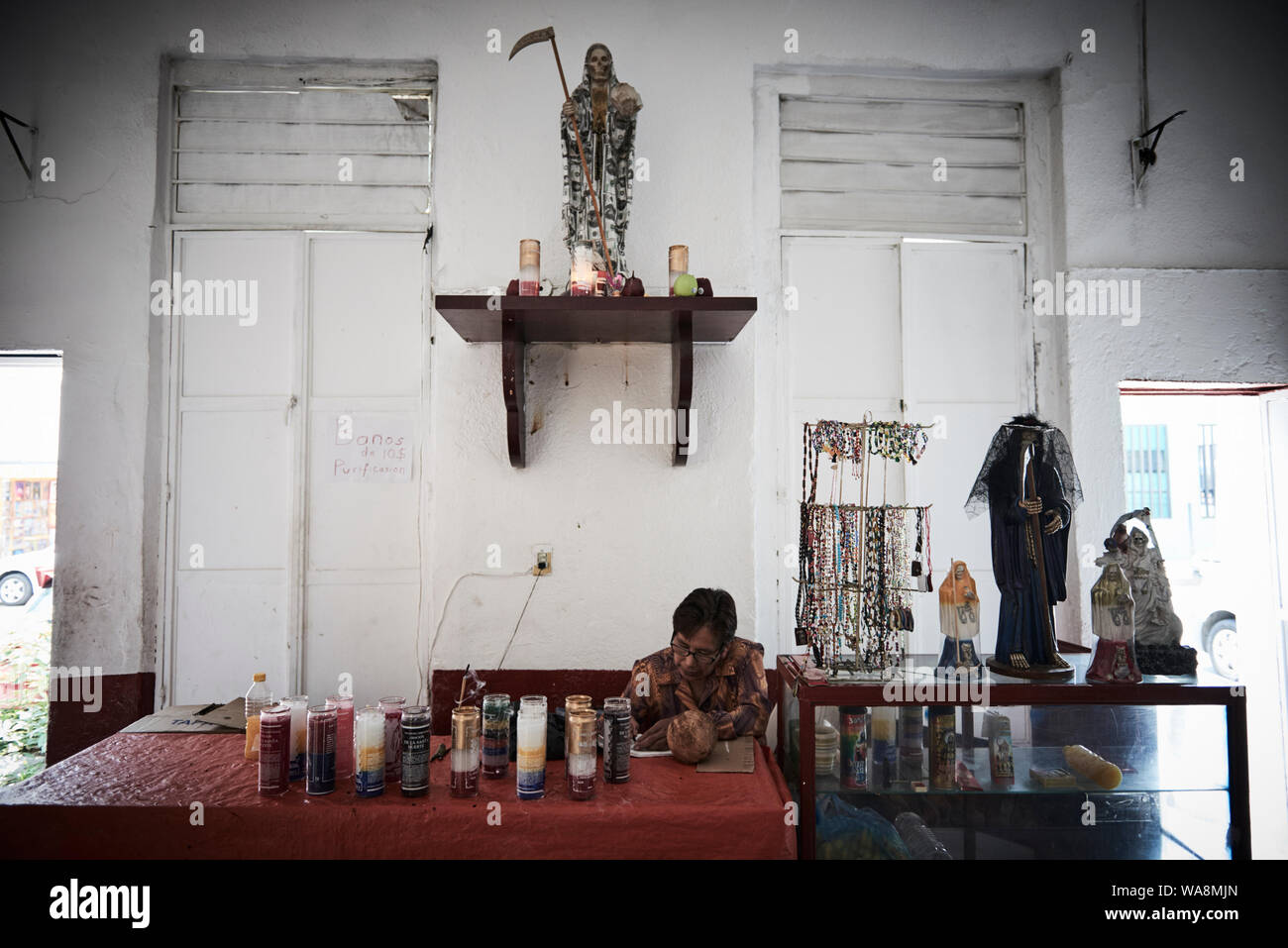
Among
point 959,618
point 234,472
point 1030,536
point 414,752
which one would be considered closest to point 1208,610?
point 1030,536

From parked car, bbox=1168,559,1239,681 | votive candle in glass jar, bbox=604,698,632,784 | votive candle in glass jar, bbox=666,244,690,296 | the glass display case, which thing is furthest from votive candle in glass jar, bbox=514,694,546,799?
parked car, bbox=1168,559,1239,681

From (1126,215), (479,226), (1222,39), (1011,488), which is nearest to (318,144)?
(479,226)

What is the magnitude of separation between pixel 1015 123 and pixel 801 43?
50.9 inches

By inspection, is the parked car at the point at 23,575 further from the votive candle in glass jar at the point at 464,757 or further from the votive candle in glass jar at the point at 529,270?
the votive candle in glass jar at the point at 464,757

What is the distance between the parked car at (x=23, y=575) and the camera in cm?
514

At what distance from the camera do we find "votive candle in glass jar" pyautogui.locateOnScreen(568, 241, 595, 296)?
2936mm

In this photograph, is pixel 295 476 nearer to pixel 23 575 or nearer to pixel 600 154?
pixel 600 154

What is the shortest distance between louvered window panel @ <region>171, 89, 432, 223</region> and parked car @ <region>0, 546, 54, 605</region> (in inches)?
130

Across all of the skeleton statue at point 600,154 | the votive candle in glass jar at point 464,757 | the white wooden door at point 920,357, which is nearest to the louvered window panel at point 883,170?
the white wooden door at point 920,357

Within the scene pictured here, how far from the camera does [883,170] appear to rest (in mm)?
3771

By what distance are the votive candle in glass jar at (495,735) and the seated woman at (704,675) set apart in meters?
0.48

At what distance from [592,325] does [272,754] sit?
2037 millimetres

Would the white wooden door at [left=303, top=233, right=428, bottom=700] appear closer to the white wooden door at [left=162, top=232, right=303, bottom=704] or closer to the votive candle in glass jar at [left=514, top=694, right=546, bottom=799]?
the white wooden door at [left=162, top=232, right=303, bottom=704]

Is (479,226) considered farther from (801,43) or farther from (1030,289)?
(1030,289)
